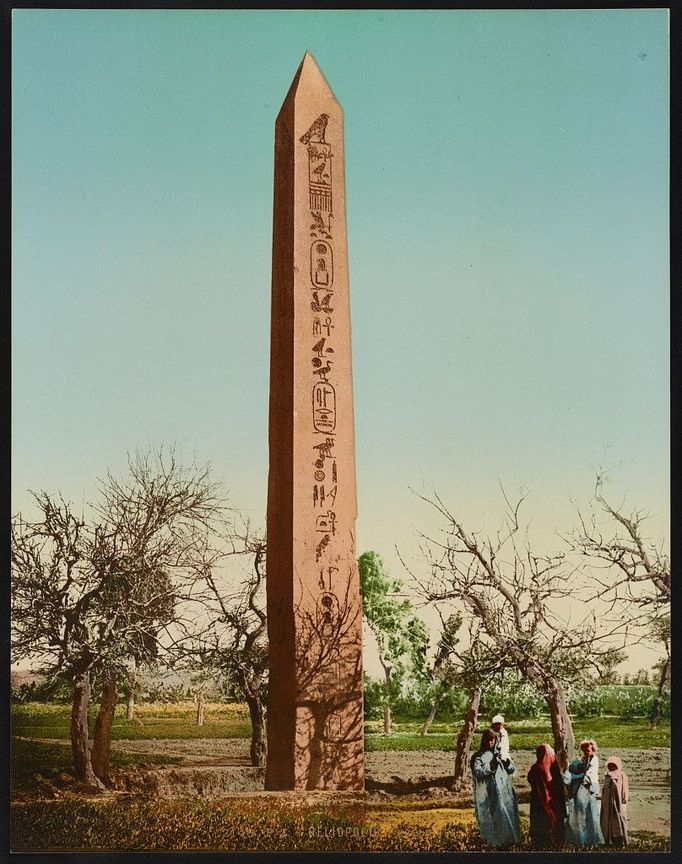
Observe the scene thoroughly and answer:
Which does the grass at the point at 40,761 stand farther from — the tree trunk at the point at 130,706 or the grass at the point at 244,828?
the grass at the point at 244,828

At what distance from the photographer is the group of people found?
36.8 ft

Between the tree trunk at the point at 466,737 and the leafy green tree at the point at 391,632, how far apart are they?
97cm

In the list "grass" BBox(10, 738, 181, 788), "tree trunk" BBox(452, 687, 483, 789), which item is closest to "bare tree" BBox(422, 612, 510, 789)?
"tree trunk" BBox(452, 687, 483, 789)

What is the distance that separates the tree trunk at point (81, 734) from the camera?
12.3m

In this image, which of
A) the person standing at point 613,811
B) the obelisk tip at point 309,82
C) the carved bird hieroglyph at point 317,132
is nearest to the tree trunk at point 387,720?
the person standing at point 613,811

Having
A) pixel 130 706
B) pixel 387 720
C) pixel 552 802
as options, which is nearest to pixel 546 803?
pixel 552 802

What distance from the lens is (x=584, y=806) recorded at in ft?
36.8

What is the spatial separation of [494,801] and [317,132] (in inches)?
249

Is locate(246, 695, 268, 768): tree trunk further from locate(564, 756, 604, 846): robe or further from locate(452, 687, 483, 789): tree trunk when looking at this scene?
locate(564, 756, 604, 846): robe

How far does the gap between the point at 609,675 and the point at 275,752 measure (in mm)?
3839

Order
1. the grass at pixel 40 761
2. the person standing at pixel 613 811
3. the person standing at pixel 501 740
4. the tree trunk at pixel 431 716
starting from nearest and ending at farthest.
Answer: the person standing at pixel 501 740
the person standing at pixel 613 811
the grass at pixel 40 761
the tree trunk at pixel 431 716

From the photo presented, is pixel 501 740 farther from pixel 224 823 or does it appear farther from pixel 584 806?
pixel 224 823
